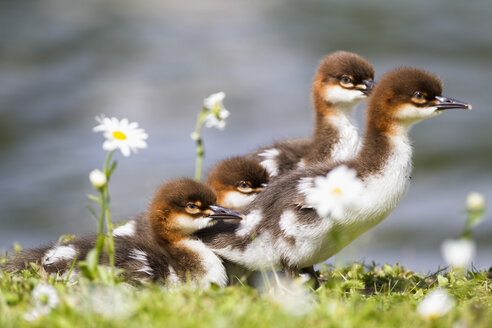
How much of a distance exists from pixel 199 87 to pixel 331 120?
1077 cm

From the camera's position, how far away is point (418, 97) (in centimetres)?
495

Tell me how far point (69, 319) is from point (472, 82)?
1473 centimetres

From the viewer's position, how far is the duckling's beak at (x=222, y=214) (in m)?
4.68

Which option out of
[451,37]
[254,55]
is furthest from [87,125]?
[451,37]

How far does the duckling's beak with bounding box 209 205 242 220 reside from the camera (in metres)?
4.68

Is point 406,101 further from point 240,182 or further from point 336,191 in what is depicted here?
point 336,191

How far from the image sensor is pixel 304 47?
17688mm

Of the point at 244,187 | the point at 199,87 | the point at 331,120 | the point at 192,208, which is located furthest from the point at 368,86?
the point at 199,87

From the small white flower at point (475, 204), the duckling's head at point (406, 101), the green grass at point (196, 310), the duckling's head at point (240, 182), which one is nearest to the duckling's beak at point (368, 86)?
the duckling's head at point (406, 101)

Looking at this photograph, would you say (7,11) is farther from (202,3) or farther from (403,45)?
(403,45)

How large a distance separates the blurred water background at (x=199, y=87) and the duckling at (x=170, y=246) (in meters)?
6.30

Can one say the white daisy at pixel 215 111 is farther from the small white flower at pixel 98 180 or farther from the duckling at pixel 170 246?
the small white flower at pixel 98 180

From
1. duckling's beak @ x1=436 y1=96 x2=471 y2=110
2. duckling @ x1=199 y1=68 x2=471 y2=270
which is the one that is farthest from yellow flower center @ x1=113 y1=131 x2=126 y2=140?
duckling's beak @ x1=436 y1=96 x2=471 y2=110

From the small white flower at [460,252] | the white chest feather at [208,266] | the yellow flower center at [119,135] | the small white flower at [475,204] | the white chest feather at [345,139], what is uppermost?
the yellow flower center at [119,135]
